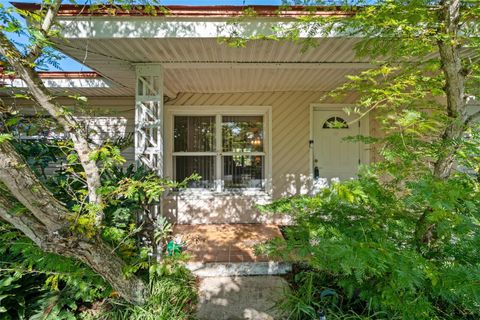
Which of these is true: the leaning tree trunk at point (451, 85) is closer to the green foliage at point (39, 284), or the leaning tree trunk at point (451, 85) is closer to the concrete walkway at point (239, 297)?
the concrete walkway at point (239, 297)

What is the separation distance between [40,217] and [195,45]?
7.15ft

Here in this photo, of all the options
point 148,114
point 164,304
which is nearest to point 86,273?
point 164,304

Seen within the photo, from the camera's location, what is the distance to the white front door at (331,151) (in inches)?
198

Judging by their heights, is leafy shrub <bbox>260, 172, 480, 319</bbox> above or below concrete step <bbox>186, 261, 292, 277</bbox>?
above

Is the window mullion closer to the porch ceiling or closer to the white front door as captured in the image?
the porch ceiling

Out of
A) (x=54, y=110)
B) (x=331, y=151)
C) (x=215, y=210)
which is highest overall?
(x=54, y=110)

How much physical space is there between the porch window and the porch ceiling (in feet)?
2.51

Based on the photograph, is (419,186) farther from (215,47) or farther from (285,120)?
(285,120)

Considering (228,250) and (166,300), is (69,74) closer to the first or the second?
(228,250)

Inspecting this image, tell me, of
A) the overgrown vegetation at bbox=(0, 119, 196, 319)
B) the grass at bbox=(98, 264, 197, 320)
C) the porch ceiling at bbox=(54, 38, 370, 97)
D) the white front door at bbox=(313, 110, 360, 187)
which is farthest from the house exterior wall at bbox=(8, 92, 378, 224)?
the grass at bbox=(98, 264, 197, 320)

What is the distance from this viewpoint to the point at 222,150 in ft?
16.6

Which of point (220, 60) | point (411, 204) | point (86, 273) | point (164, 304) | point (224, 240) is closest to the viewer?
point (411, 204)

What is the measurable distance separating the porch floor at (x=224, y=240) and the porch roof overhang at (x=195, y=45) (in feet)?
7.29

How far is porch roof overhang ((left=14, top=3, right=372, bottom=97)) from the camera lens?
2.58 m
